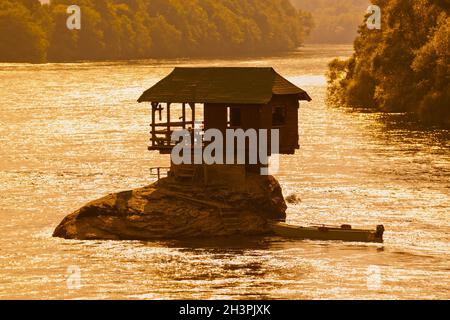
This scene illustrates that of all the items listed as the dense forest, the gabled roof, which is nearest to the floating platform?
the gabled roof

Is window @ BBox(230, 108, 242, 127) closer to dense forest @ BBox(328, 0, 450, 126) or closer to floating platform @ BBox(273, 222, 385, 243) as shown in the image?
floating platform @ BBox(273, 222, 385, 243)

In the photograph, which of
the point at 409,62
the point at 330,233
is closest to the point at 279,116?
the point at 330,233

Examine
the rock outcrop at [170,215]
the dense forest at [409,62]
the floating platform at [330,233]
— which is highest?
the dense forest at [409,62]

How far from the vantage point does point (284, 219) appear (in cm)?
6469

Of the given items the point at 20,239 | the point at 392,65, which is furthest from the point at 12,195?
the point at 392,65

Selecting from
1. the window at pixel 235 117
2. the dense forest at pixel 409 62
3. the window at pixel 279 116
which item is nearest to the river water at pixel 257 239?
the dense forest at pixel 409 62

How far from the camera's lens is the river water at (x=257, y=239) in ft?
170

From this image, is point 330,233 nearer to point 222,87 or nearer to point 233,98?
point 233,98

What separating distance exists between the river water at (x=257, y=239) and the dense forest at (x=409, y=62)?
4.07 meters

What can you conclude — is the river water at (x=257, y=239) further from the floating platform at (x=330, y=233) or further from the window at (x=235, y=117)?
the window at (x=235, y=117)

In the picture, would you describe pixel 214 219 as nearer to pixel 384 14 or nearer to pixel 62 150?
pixel 62 150

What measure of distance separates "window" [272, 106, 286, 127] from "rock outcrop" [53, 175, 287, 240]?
181 inches

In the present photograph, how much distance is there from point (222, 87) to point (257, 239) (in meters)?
8.32

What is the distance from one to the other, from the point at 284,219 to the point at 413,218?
24.2 feet
